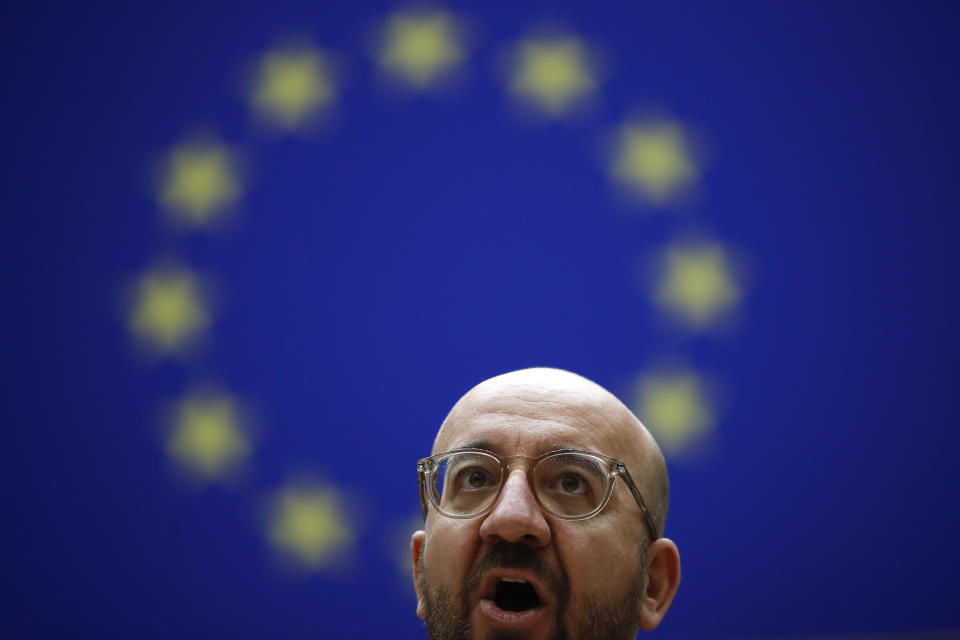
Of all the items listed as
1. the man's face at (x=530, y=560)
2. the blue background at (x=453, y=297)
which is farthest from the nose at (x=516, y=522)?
the blue background at (x=453, y=297)

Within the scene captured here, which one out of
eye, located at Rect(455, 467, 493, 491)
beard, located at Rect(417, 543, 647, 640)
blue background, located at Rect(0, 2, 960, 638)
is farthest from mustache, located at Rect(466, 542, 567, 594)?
blue background, located at Rect(0, 2, 960, 638)

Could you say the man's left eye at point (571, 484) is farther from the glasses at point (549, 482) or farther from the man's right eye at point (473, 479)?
the man's right eye at point (473, 479)

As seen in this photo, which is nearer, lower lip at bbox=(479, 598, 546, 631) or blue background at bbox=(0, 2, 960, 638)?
lower lip at bbox=(479, 598, 546, 631)

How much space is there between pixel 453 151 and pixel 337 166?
273 millimetres

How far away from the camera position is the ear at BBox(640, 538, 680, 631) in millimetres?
1314

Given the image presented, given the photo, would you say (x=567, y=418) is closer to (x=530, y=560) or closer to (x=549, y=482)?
(x=549, y=482)

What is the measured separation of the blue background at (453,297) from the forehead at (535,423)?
51cm

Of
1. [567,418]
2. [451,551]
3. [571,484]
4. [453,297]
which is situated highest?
[453,297]

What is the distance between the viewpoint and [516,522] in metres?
1.18

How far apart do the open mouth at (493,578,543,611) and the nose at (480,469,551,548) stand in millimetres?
58

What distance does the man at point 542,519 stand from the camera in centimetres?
118

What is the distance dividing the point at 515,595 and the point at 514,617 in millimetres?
67

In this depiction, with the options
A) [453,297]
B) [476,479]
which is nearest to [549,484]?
[476,479]

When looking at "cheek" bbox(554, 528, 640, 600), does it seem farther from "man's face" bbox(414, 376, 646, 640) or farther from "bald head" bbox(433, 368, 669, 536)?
"bald head" bbox(433, 368, 669, 536)
